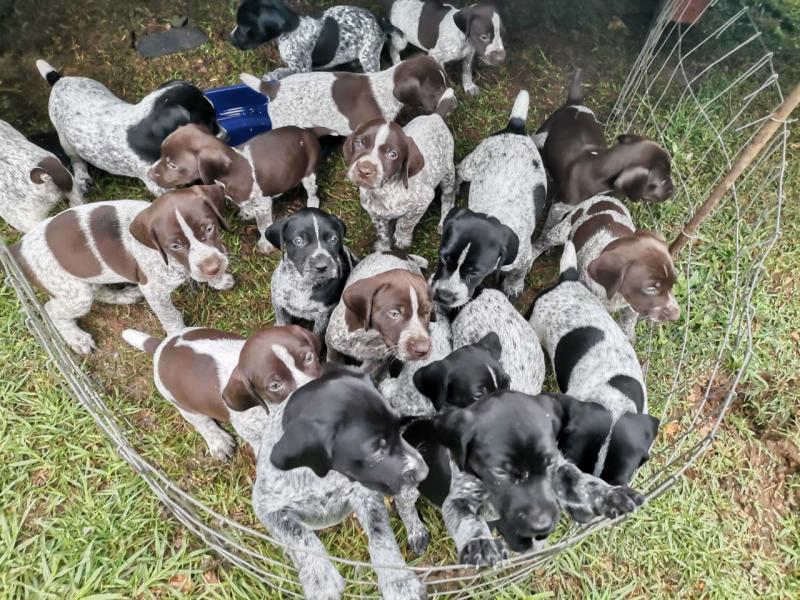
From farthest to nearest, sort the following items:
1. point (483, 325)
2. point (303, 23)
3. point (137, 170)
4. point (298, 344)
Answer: point (303, 23), point (137, 170), point (483, 325), point (298, 344)

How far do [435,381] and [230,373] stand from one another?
1282 mm

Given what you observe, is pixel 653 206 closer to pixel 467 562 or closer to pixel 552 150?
pixel 552 150

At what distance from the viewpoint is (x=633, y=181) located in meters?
4.85

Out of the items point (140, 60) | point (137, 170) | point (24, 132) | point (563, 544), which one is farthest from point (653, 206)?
point (24, 132)

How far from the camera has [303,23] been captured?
250 inches

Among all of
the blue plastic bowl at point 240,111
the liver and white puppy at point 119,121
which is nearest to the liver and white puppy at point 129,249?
the liver and white puppy at point 119,121

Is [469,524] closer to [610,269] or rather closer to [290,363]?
[290,363]

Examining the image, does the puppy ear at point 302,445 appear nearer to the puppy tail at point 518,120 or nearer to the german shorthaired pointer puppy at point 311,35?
the puppy tail at point 518,120

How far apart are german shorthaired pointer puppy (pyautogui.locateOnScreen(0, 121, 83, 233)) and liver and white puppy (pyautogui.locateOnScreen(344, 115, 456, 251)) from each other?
2489 millimetres

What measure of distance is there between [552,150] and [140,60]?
14.8 feet

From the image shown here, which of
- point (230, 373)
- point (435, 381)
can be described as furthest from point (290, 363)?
point (435, 381)

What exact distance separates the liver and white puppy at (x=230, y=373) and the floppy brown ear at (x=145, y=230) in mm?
652

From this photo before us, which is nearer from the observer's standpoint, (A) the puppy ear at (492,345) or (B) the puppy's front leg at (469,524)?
(B) the puppy's front leg at (469,524)

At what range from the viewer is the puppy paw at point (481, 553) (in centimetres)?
308
